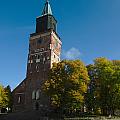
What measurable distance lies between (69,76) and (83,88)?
352 centimetres

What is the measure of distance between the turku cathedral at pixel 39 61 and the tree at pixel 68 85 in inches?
269

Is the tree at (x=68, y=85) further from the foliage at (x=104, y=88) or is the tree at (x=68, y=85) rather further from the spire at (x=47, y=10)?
the spire at (x=47, y=10)

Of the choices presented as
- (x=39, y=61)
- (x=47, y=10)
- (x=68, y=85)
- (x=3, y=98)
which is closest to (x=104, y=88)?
(x=68, y=85)

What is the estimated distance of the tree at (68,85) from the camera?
1918 inches

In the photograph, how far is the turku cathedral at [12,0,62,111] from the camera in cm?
5947

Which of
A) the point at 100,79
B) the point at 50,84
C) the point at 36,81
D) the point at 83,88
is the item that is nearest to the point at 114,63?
the point at 100,79

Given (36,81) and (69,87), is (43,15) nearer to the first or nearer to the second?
→ (36,81)

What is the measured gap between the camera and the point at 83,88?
162 ft

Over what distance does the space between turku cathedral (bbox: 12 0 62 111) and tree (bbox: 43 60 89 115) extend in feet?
22.5

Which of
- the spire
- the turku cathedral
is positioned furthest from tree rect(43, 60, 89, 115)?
the spire

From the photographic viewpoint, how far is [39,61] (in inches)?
2425

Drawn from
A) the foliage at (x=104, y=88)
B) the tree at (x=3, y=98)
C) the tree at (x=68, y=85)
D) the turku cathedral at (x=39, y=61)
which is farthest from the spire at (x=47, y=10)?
the tree at (x=3, y=98)

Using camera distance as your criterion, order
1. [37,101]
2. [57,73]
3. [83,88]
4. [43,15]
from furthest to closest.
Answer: [43,15] < [37,101] < [57,73] < [83,88]

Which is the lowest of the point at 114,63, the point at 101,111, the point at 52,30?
the point at 101,111
